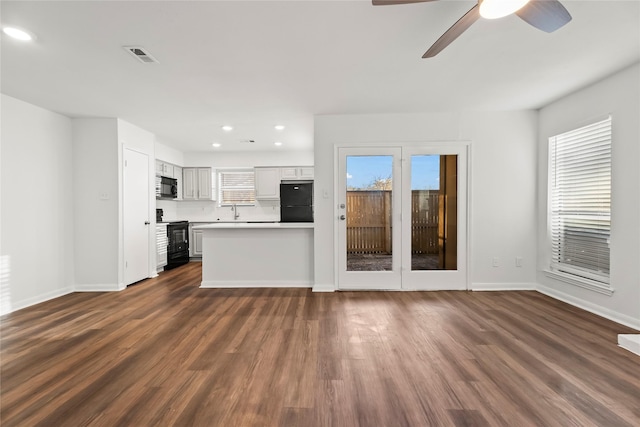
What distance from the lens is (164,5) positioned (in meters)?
1.80

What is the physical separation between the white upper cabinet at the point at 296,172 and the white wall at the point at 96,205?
10.5 ft

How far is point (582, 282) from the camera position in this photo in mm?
3172

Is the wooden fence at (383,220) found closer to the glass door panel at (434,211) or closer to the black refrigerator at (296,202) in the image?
the glass door panel at (434,211)

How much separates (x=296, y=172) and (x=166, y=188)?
2.76m

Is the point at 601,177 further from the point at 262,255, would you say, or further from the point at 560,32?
the point at 262,255

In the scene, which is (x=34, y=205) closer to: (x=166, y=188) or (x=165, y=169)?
(x=166, y=188)

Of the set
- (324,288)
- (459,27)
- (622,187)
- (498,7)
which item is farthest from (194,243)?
(622,187)

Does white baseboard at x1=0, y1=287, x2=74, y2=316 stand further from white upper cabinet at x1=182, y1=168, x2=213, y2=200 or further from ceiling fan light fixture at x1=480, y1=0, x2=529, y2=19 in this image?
ceiling fan light fixture at x1=480, y1=0, x2=529, y2=19

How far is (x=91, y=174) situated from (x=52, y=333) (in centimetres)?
235

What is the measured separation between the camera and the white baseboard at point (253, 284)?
418 cm

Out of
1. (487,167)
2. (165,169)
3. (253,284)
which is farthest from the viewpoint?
(165,169)

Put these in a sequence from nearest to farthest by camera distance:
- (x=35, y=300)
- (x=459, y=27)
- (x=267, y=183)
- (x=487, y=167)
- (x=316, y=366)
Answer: (x=459, y=27) < (x=316, y=366) < (x=35, y=300) < (x=487, y=167) < (x=267, y=183)

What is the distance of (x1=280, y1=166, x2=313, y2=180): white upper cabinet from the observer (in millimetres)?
6402

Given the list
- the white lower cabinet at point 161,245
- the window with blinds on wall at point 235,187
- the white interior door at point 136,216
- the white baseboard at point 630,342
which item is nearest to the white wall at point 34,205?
the white interior door at point 136,216
